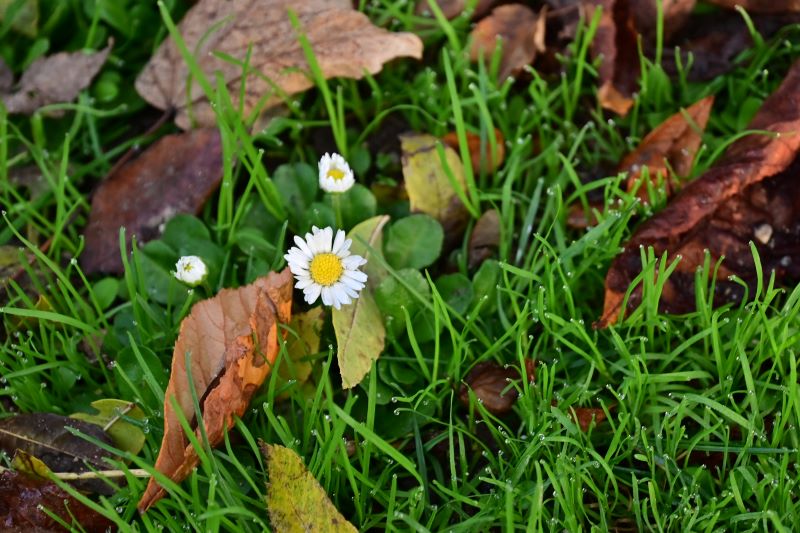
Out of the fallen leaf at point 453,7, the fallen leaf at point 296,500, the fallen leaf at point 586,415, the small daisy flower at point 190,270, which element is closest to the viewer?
the fallen leaf at point 296,500

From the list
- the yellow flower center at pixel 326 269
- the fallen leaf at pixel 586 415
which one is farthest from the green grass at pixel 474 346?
the yellow flower center at pixel 326 269

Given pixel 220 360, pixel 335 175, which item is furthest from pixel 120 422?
pixel 335 175

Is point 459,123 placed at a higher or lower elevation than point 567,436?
higher

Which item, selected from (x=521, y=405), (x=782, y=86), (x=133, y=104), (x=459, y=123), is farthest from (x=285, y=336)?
(x=782, y=86)

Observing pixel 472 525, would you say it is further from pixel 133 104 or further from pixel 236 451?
pixel 133 104

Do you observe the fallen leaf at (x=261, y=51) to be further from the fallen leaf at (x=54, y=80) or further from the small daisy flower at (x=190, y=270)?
the small daisy flower at (x=190, y=270)
